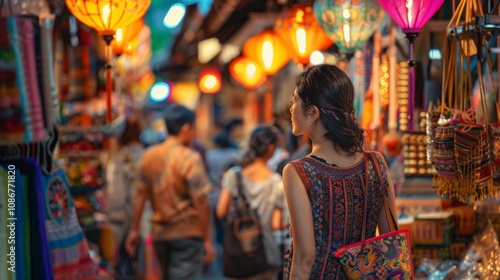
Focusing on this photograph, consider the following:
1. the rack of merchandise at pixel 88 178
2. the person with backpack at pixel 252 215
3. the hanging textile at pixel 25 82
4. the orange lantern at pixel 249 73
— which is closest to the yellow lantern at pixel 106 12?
the hanging textile at pixel 25 82

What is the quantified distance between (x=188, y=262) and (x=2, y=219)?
14.8 ft

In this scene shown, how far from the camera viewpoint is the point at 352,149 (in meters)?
5.43

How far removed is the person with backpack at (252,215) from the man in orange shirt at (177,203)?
0.38 metres

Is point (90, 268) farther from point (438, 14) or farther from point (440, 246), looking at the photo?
point (438, 14)

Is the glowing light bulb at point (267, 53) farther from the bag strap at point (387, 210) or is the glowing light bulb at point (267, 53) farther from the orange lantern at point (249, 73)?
the bag strap at point (387, 210)

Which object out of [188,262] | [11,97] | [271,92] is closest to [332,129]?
[11,97]

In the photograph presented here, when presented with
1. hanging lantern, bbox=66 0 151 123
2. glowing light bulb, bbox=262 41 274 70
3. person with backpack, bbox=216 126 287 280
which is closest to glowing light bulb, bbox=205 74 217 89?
glowing light bulb, bbox=262 41 274 70

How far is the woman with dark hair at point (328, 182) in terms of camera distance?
17.4ft

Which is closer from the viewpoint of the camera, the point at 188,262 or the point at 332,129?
the point at 332,129

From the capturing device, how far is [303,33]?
9.54m

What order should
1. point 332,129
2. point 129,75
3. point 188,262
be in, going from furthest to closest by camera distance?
point 129,75 → point 188,262 → point 332,129

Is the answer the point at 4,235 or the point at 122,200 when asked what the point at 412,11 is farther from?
the point at 122,200

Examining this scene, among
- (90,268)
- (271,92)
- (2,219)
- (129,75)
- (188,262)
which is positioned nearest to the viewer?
(2,219)

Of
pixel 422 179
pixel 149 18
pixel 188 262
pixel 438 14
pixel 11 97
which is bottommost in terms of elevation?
pixel 188 262
